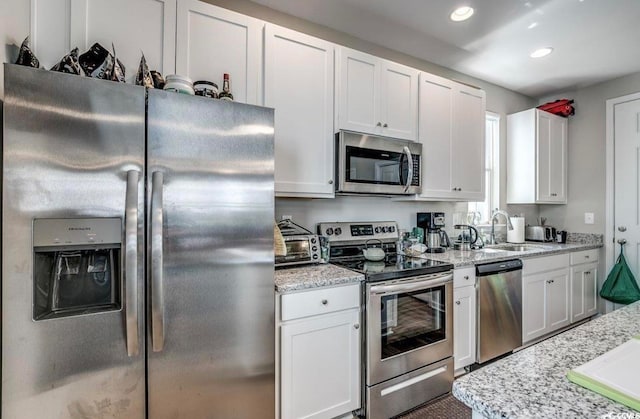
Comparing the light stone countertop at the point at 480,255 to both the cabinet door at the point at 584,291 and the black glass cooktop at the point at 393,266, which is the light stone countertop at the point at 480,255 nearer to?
the black glass cooktop at the point at 393,266

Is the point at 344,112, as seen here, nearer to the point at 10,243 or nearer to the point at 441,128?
the point at 441,128

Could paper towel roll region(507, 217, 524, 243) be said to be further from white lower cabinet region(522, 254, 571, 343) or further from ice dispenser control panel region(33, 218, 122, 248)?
ice dispenser control panel region(33, 218, 122, 248)

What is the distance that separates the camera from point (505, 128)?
370 centimetres

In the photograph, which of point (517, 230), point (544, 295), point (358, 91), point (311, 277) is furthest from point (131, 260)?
point (517, 230)

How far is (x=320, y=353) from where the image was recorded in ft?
5.51

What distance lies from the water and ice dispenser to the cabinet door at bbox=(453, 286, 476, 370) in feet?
6.76

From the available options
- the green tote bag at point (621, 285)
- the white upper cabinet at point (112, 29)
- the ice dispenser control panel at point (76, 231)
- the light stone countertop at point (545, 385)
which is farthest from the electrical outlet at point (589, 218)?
the ice dispenser control panel at point (76, 231)

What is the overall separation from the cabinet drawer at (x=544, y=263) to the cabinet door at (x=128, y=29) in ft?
9.92

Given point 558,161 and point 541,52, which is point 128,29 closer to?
point 541,52

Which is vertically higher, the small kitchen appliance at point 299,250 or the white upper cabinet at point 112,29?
the white upper cabinet at point 112,29

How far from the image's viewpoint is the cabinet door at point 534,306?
269 centimetres

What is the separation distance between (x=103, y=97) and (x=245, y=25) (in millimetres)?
1008

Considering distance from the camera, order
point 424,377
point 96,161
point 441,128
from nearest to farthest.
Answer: point 96,161 < point 424,377 < point 441,128

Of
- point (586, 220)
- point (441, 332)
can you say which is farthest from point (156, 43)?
point (586, 220)
